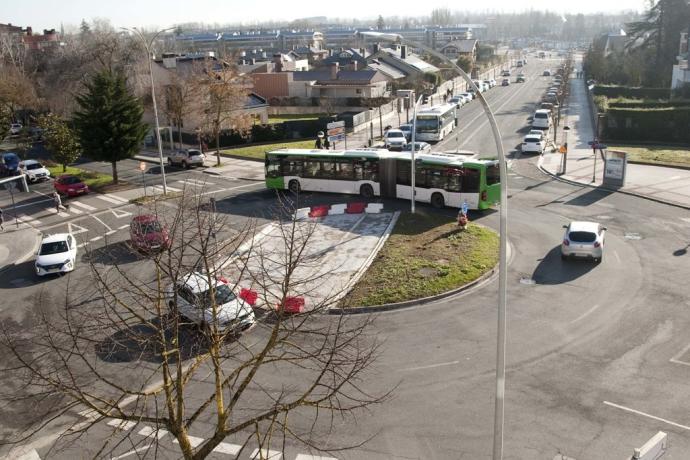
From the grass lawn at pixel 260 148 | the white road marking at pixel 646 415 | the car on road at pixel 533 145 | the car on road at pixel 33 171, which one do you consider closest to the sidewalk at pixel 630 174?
the car on road at pixel 533 145

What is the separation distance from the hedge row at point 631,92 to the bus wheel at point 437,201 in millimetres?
48624

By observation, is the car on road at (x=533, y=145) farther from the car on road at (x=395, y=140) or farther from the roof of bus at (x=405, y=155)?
the roof of bus at (x=405, y=155)

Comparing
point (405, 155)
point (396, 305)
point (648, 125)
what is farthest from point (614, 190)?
point (648, 125)

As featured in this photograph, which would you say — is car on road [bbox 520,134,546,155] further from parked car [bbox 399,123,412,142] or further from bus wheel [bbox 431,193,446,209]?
bus wheel [bbox 431,193,446,209]

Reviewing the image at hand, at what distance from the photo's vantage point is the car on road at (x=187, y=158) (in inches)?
1770

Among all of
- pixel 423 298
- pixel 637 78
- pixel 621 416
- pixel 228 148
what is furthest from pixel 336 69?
pixel 621 416

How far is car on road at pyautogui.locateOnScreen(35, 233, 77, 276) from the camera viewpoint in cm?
2367

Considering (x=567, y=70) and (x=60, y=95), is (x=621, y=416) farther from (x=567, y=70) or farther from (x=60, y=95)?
(x=567, y=70)

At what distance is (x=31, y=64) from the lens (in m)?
83.9

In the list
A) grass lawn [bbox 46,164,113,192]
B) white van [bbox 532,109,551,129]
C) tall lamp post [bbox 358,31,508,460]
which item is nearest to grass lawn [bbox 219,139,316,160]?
grass lawn [bbox 46,164,113,192]

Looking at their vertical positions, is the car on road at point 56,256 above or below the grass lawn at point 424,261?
above

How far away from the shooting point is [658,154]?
43719 mm

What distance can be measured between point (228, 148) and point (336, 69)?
30.4 meters

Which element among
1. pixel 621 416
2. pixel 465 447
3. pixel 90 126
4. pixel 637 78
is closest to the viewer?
pixel 465 447
